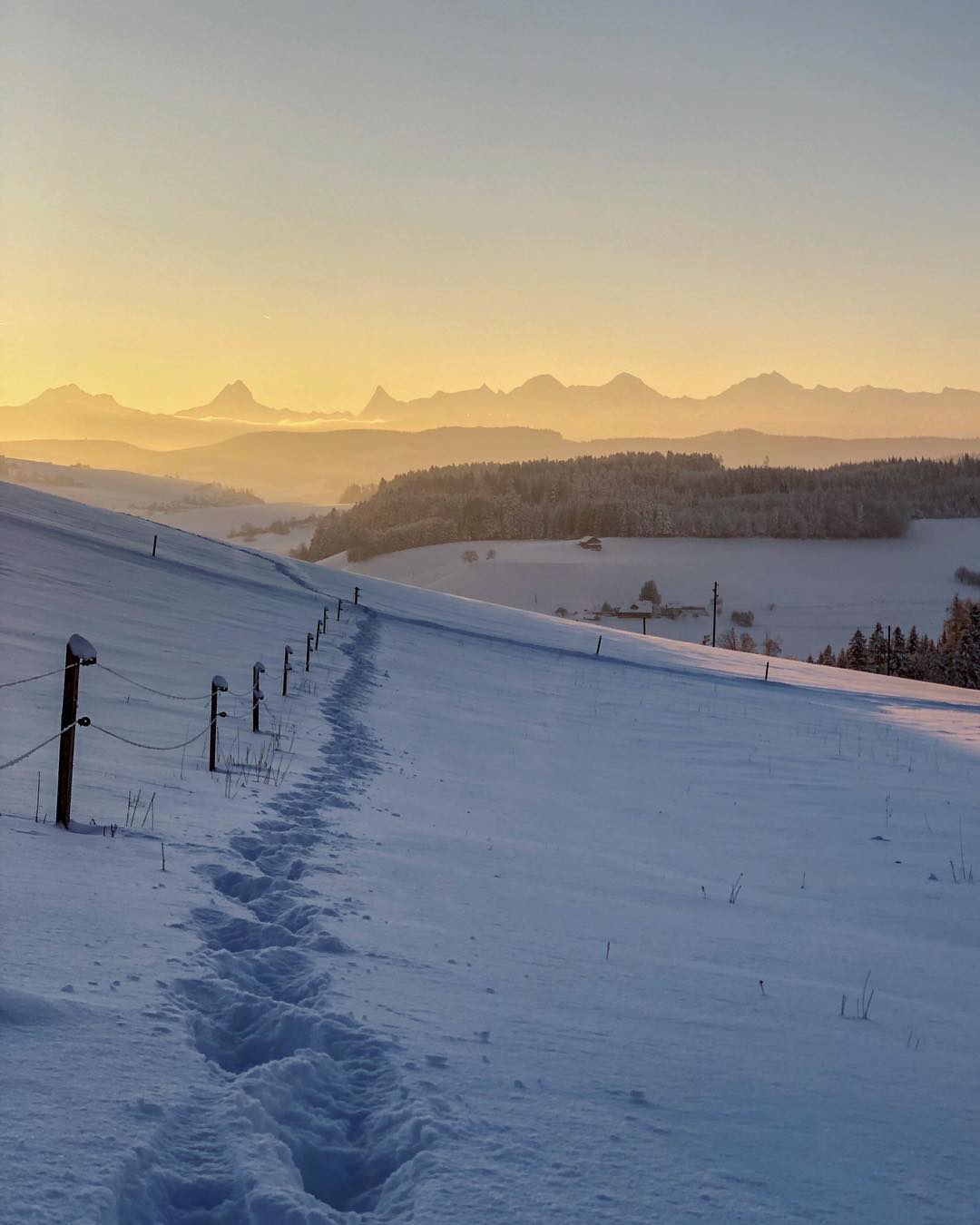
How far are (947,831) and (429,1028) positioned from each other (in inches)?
361

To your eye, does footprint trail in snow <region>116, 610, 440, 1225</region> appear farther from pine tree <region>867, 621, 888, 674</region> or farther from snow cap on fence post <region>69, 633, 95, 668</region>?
pine tree <region>867, 621, 888, 674</region>

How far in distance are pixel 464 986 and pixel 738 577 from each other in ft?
510

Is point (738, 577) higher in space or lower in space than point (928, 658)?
higher

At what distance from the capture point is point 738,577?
156 m

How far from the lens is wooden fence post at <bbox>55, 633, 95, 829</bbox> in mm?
7785

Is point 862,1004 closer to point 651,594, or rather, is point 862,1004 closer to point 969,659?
point 969,659

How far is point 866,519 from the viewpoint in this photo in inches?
7274

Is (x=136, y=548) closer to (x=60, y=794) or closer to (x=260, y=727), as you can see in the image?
(x=260, y=727)

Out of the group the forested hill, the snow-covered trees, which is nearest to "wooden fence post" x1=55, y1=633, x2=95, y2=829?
the snow-covered trees

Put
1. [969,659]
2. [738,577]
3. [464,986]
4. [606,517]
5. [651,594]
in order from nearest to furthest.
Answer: [464,986]
[969,659]
[651,594]
[738,577]
[606,517]

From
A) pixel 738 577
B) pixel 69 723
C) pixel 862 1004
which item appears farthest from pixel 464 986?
pixel 738 577

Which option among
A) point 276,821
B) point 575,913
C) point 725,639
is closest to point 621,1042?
point 575,913

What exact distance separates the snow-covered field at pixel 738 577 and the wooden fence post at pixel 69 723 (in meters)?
113

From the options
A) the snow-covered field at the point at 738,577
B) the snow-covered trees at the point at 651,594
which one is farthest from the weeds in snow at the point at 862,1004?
the snow-covered trees at the point at 651,594
